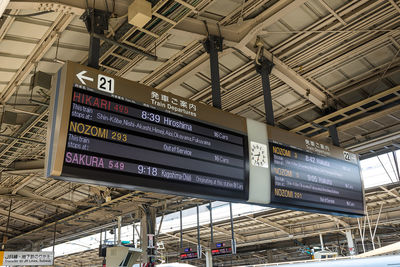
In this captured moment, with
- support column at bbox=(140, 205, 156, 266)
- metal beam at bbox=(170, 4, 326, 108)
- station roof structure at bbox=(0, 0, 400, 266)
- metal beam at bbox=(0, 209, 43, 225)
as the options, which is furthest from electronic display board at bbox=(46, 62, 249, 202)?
metal beam at bbox=(0, 209, 43, 225)

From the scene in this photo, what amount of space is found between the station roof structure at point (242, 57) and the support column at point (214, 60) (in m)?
0.15

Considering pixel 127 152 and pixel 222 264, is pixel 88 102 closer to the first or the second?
pixel 127 152

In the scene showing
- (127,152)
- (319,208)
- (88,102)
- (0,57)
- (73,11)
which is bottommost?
(319,208)

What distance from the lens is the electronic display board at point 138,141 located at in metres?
4.07

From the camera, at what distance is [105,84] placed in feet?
15.0

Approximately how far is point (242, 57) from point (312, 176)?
120 inches

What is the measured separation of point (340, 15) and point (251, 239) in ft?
72.2

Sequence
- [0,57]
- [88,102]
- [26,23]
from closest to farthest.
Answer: [88,102] → [26,23] → [0,57]

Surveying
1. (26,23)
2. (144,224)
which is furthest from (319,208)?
(144,224)

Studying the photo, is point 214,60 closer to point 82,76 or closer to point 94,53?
point 94,53

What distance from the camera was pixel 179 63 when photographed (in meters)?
7.90

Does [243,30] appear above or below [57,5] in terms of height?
above

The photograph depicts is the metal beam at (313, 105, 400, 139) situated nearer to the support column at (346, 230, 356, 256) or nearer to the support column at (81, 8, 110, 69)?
the support column at (81, 8, 110, 69)

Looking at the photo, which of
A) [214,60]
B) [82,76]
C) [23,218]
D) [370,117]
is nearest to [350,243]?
[370,117]
